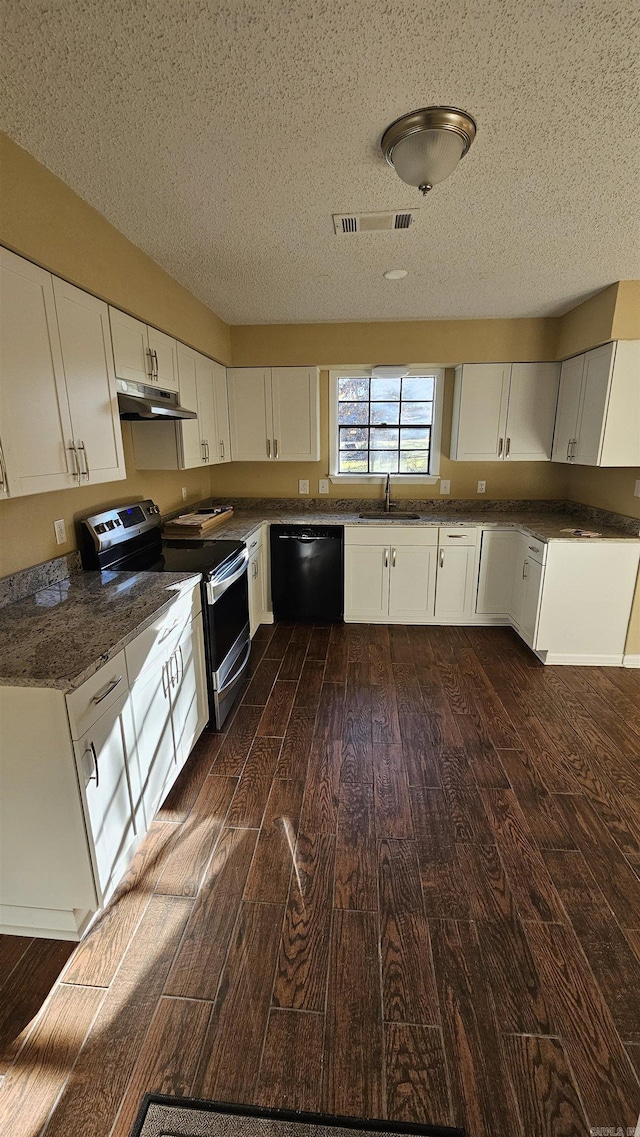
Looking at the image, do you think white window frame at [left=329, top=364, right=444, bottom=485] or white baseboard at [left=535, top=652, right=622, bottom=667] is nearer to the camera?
white baseboard at [left=535, top=652, right=622, bottom=667]

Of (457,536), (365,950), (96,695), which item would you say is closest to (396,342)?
(457,536)

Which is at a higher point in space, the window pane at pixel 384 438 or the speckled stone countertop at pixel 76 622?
the window pane at pixel 384 438

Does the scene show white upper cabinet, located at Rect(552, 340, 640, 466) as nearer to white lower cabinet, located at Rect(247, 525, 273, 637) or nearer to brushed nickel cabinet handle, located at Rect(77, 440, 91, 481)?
white lower cabinet, located at Rect(247, 525, 273, 637)

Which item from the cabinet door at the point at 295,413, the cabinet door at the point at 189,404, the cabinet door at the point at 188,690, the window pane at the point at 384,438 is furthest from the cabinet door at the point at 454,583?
the cabinet door at the point at 188,690

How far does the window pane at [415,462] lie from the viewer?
452cm

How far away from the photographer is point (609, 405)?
318cm

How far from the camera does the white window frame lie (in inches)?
170

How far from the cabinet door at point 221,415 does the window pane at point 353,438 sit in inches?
42.7

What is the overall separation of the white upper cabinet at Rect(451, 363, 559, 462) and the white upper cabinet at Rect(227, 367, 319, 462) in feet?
4.17

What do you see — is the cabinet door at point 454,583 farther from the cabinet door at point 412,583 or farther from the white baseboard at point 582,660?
the white baseboard at point 582,660

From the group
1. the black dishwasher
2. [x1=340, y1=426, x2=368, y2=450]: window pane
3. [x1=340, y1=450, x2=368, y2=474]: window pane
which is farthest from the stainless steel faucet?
the black dishwasher

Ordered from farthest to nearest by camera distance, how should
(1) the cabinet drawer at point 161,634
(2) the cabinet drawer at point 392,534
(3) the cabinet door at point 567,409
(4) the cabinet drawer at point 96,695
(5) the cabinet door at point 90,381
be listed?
(2) the cabinet drawer at point 392,534
(3) the cabinet door at point 567,409
(5) the cabinet door at point 90,381
(1) the cabinet drawer at point 161,634
(4) the cabinet drawer at point 96,695

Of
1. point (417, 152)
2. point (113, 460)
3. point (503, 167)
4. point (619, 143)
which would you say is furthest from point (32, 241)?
point (619, 143)

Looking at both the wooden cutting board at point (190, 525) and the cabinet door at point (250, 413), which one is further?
the cabinet door at point (250, 413)
